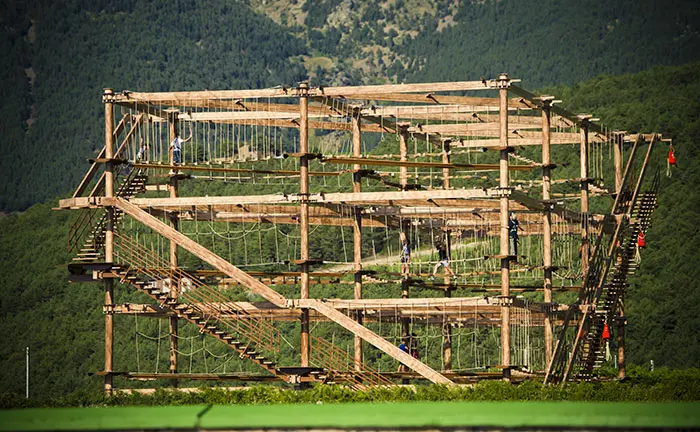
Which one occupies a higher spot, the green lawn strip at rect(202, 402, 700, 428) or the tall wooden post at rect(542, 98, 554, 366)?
the tall wooden post at rect(542, 98, 554, 366)

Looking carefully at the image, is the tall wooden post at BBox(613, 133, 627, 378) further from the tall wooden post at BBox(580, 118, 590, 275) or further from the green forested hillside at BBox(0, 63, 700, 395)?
the green forested hillside at BBox(0, 63, 700, 395)

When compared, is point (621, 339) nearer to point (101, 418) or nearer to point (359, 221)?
point (359, 221)

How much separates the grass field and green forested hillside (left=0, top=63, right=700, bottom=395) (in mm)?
58226

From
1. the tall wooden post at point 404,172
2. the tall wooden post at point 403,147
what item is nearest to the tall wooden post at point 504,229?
the tall wooden post at point 404,172

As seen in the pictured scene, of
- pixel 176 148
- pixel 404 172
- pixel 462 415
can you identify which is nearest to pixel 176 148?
pixel 176 148

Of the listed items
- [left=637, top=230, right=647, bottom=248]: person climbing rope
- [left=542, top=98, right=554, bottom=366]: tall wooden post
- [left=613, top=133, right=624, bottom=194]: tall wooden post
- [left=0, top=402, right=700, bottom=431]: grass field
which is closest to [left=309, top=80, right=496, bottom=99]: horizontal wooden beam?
[left=542, top=98, right=554, bottom=366]: tall wooden post

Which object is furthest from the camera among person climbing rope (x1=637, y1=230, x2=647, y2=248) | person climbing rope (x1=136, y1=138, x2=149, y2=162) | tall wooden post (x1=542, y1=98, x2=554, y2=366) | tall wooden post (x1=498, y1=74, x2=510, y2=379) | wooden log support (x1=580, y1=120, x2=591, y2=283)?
wooden log support (x1=580, y1=120, x2=591, y2=283)

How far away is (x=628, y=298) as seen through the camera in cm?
10481

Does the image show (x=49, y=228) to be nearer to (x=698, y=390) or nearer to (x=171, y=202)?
(x=171, y=202)

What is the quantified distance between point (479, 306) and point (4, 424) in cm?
2167

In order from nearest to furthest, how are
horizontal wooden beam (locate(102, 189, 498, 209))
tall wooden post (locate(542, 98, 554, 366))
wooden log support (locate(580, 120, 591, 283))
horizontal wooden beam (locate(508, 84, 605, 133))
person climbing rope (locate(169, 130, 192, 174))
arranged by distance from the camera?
horizontal wooden beam (locate(102, 189, 498, 209)) → horizontal wooden beam (locate(508, 84, 605, 133)) → tall wooden post (locate(542, 98, 554, 366)) → person climbing rope (locate(169, 130, 192, 174)) → wooden log support (locate(580, 120, 591, 283))

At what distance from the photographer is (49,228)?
5384 inches

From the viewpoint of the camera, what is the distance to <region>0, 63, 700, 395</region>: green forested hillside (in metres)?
100

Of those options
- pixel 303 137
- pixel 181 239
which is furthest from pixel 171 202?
pixel 303 137
